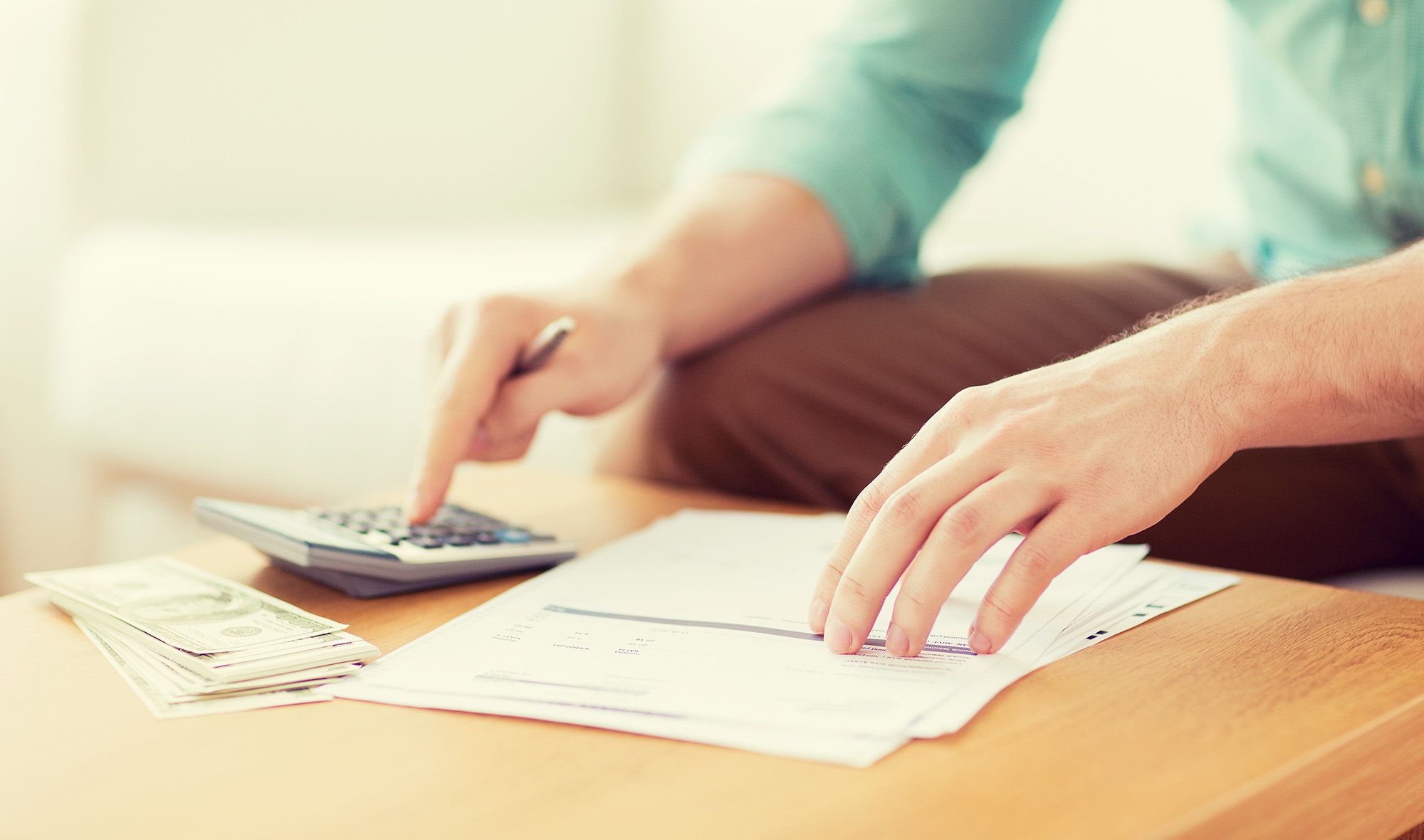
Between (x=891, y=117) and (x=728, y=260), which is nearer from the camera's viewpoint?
(x=728, y=260)

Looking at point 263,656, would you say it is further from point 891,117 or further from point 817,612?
point 891,117

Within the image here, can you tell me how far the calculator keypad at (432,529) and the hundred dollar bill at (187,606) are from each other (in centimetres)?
7

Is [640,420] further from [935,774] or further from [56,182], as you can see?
[56,182]

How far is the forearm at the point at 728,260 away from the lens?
2.79 ft

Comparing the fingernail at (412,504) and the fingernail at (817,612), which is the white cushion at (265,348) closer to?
the fingernail at (412,504)

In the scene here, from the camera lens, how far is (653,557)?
0.66 meters

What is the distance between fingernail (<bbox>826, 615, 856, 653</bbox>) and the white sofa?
55 cm

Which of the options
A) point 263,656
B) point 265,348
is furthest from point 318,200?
point 263,656

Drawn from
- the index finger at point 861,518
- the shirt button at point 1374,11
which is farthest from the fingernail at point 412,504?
the shirt button at point 1374,11

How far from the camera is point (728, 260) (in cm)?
89

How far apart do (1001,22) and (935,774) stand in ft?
2.44

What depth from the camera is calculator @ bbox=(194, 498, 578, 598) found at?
0.59m

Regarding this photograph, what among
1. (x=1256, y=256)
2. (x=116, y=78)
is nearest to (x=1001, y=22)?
(x=1256, y=256)

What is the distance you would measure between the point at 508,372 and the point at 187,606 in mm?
242
